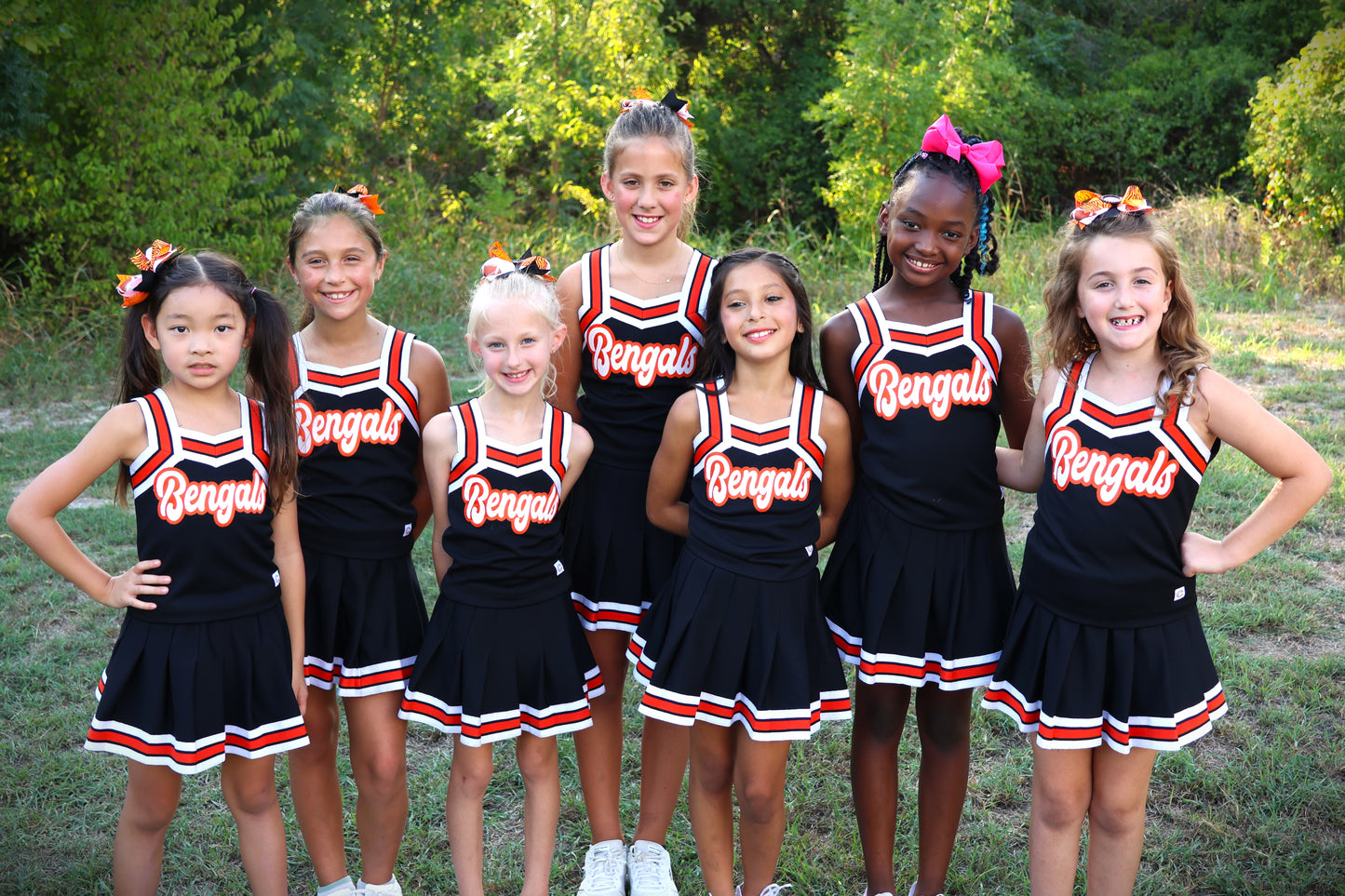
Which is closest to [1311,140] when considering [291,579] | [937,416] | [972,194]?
[972,194]

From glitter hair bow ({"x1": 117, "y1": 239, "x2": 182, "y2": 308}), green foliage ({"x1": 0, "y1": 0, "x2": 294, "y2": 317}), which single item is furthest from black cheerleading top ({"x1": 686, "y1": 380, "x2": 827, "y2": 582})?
green foliage ({"x1": 0, "y1": 0, "x2": 294, "y2": 317})

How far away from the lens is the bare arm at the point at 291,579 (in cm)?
236

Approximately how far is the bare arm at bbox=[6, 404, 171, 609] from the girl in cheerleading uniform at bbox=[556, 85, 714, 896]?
0.96 metres

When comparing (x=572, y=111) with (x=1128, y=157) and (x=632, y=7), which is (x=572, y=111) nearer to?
(x=632, y=7)

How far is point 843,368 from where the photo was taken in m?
2.53

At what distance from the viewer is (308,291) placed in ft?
8.31

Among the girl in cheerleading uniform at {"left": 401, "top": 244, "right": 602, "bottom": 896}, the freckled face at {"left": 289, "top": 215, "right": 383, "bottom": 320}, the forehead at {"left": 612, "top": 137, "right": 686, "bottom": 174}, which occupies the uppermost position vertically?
the forehead at {"left": 612, "top": 137, "right": 686, "bottom": 174}

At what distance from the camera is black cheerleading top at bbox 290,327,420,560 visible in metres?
2.47

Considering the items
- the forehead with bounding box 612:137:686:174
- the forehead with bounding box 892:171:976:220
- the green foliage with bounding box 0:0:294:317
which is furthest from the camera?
the green foliage with bounding box 0:0:294:317

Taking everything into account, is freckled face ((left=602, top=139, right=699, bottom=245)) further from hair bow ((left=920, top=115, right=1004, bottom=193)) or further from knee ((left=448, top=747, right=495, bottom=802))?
knee ((left=448, top=747, right=495, bottom=802))

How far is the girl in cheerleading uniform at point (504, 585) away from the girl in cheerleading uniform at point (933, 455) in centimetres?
66

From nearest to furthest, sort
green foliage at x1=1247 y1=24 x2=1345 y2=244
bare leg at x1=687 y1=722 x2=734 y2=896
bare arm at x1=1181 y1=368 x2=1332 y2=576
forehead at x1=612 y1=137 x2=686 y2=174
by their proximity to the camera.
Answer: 1. bare arm at x1=1181 y1=368 x2=1332 y2=576
2. bare leg at x1=687 y1=722 x2=734 y2=896
3. forehead at x1=612 y1=137 x2=686 y2=174
4. green foliage at x1=1247 y1=24 x2=1345 y2=244

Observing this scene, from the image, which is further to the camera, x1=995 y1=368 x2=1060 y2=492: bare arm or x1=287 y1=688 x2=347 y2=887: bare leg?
x1=287 y1=688 x2=347 y2=887: bare leg

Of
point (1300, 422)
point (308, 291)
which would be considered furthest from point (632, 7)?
point (308, 291)
